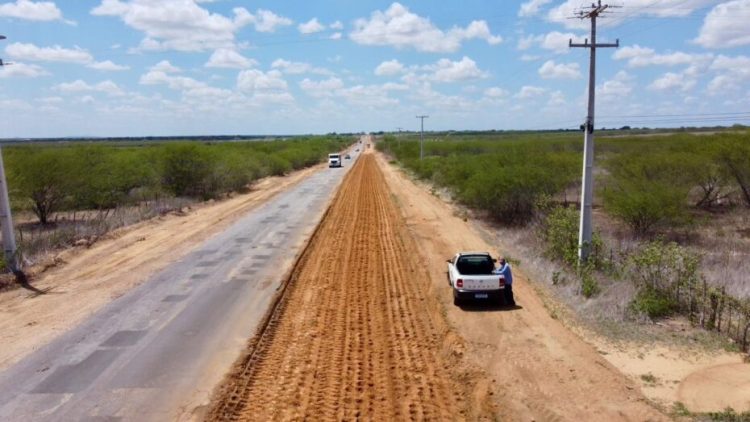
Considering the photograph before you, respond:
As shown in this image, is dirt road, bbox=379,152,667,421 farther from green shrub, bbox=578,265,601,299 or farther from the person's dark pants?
green shrub, bbox=578,265,601,299

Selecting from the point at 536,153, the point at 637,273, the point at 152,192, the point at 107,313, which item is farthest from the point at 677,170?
the point at 152,192

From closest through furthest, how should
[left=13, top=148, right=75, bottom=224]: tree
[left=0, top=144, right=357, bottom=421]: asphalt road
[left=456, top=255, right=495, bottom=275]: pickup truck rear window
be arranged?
[left=0, top=144, right=357, bottom=421]: asphalt road
[left=456, top=255, right=495, bottom=275]: pickup truck rear window
[left=13, top=148, right=75, bottom=224]: tree

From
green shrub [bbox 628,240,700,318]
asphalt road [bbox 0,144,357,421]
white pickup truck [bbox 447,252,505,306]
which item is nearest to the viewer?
asphalt road [bbox 0,144,357,421]

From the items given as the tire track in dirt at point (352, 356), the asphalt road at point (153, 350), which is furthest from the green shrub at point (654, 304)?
the asphalt road at point (153, 350)

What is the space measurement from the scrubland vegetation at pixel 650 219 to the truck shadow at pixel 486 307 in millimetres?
2312

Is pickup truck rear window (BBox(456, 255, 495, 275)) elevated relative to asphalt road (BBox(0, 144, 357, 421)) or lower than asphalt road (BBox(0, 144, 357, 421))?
elevated

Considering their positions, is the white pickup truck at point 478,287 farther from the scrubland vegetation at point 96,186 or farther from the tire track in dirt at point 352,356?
the scrubland vegetation at point 96,186

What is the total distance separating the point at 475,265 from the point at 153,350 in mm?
7794

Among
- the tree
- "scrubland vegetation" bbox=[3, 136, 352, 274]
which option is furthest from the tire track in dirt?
the tree

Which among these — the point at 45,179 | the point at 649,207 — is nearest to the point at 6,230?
the point at 45,179

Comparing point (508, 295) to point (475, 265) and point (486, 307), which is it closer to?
point (486, 307)

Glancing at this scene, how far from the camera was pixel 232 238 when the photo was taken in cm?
2480

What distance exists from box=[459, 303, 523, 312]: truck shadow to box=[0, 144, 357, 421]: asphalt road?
16.2 ft

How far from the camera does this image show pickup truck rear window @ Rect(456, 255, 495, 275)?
14.7 metres
